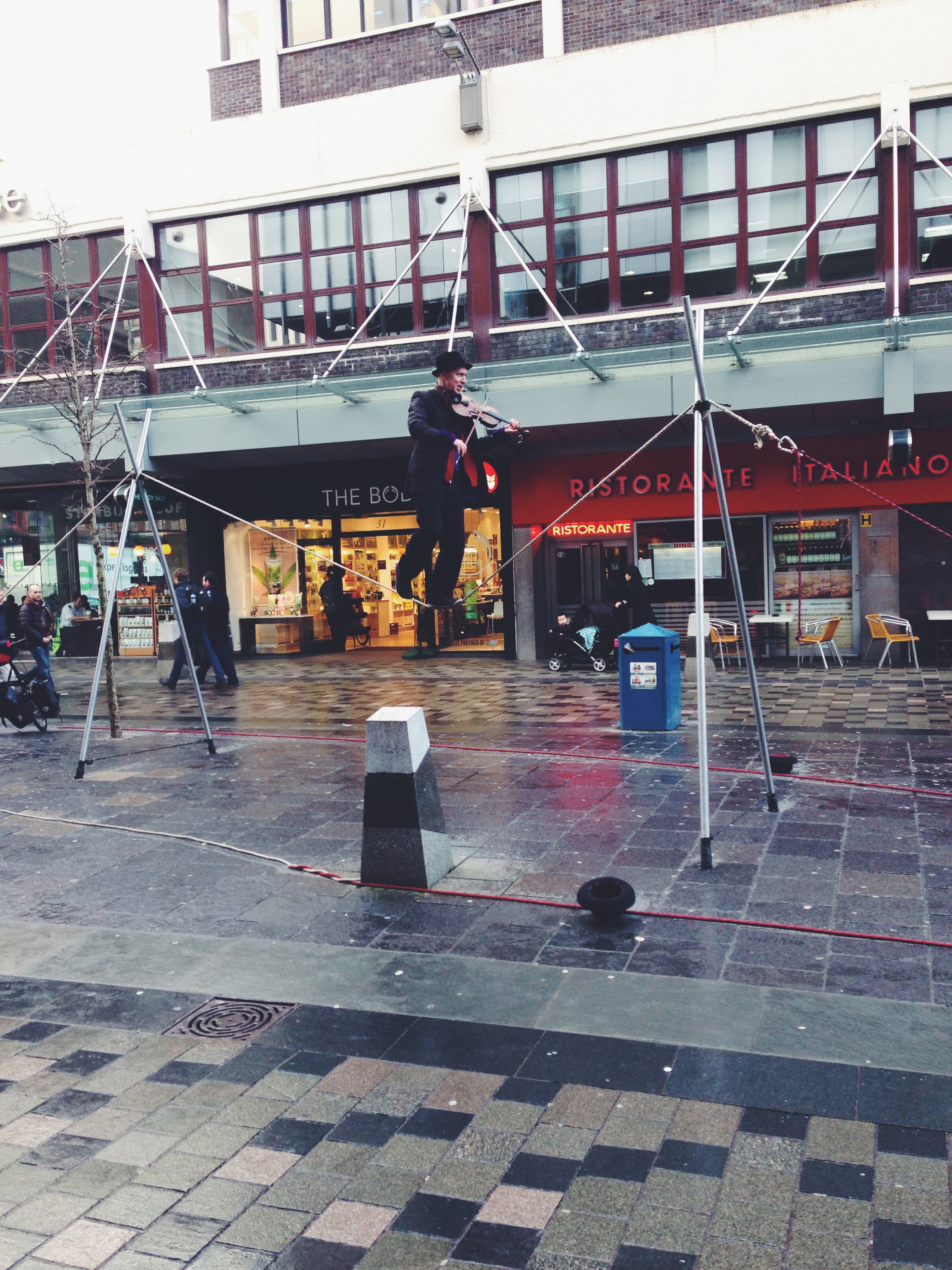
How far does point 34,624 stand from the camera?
14.7m

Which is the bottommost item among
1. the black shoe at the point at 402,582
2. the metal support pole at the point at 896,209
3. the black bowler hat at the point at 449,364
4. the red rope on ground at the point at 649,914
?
the red rope on ground at the point at 649,914

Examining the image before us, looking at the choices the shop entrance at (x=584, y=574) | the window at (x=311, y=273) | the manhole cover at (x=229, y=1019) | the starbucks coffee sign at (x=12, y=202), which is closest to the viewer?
the manhole cover at (x=229, y=1019)

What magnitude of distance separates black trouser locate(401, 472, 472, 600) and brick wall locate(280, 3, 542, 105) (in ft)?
48.7

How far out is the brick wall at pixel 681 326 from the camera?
56.5 feet

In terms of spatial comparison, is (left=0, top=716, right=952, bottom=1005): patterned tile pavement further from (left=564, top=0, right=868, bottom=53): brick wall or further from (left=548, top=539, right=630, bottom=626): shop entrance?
(left=564, top=0, right=868, bottom=53): brick wall

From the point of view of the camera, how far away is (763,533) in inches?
749

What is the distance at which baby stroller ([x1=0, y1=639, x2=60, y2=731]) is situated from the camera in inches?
550

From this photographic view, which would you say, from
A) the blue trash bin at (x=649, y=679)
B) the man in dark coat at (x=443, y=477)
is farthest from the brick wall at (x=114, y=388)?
the man in dark coat at (x=443, y=477)

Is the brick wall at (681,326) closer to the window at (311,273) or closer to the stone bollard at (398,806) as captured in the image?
the window at (311,273)

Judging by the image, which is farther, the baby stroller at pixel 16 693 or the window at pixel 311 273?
the window at pixel 311 273

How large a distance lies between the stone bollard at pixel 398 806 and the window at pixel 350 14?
17.2 metres

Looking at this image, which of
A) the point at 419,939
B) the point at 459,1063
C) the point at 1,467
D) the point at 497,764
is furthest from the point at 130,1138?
the point at 1,467

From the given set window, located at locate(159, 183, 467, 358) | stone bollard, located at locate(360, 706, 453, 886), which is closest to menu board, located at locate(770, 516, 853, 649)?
window, located at locate(159, 183, 467, 358)

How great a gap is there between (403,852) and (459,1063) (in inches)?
95.7
